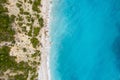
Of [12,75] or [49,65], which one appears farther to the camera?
[49,65]

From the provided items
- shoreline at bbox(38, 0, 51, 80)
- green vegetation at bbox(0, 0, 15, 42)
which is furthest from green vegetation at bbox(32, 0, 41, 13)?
green vegetation at bbox(0, 0, 15, 42)

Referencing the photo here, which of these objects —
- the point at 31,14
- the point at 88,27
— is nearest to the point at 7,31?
the point at 31,14

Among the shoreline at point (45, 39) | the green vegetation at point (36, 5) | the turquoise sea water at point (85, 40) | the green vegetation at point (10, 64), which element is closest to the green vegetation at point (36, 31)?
the shoreline at point (45, 39)

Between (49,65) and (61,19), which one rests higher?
(61,19)

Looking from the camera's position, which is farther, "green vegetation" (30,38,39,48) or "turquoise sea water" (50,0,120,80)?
"turquoise sea water" (50,0,120,80)

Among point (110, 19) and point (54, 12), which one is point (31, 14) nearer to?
point (54, 12)

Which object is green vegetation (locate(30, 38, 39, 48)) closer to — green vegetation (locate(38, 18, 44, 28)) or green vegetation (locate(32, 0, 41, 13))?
green vegetation (locate(38, 18, 44, 28))

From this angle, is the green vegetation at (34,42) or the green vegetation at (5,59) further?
the green vegetation at (34,42)

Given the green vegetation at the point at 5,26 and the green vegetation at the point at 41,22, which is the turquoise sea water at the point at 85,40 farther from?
the green vegetation at the point at 5,26
